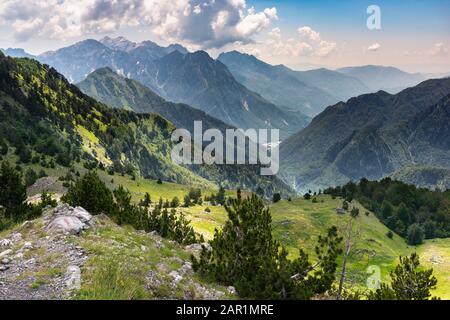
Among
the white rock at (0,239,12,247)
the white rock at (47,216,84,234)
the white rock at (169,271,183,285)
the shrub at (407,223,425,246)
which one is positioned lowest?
the shrub at (407,223,425,246)

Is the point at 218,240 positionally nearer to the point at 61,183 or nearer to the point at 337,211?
the point at 61,183

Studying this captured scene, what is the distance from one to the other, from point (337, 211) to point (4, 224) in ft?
421

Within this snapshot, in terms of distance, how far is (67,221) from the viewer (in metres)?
27.1

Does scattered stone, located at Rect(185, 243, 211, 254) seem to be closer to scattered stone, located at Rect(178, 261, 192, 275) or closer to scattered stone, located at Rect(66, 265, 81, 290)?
scattered stone, located at Rect(178, 261, 192, 275)

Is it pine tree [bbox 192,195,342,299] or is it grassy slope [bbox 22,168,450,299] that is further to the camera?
grassy slope [bbox 22,168,450,299]

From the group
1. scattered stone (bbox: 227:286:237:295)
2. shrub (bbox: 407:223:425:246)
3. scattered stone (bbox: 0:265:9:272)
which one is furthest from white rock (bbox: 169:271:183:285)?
shrub (bbox: 407:223:425:246)

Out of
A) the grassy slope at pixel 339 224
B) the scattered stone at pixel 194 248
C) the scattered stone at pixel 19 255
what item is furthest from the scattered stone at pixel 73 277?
the grassy slope at pixel 339 224

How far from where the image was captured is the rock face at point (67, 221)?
26.2 metres

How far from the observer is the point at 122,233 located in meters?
29.7

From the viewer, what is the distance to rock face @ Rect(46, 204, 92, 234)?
1033 inches

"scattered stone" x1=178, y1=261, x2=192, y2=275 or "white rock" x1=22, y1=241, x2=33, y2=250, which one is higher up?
"white rock" x1=22, y1=241, x2=33, y2=250

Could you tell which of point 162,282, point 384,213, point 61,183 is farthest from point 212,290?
point 384,213

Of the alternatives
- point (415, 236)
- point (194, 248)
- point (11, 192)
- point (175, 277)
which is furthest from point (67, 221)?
point (415, 236)

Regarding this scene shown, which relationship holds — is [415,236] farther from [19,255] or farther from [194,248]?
[19,255]
